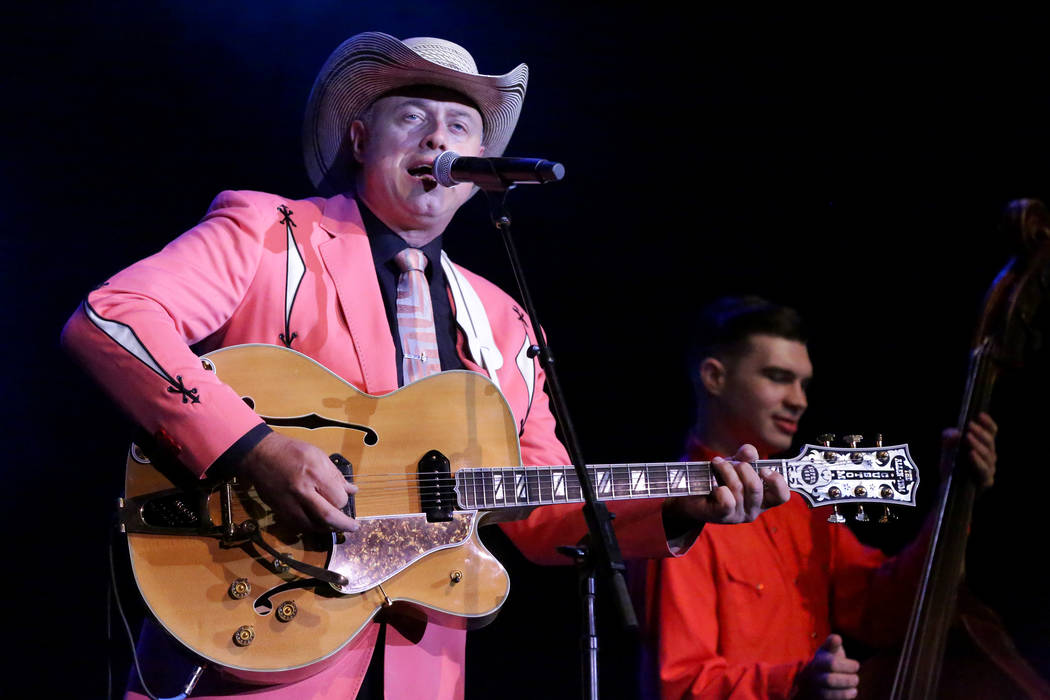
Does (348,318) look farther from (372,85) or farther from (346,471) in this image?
(372,85)

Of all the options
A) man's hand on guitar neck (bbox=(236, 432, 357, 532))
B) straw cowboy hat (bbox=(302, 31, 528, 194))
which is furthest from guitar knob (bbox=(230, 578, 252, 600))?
straw cowboy hat (bbox=(302, 31, 528, 194))

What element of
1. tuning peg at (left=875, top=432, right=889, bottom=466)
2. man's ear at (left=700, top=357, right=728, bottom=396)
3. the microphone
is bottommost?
tuning peg at (left=875, top=432, right=889, bottom=466)

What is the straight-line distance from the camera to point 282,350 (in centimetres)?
→ 251

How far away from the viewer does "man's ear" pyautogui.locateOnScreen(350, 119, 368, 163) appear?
3.16 m

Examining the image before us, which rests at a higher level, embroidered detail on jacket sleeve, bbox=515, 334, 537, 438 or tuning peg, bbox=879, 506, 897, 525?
embroidered detail on jacket sleeve, bbox=515, 334, 537, 438

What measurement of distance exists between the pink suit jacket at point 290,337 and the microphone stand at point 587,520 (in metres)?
0.57

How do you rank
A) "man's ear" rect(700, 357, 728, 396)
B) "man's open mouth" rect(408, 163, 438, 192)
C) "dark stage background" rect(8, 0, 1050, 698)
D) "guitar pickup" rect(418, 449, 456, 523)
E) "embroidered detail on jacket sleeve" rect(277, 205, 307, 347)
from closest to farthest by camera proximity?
→ "guitar pickup" rect(418, 449, 456, 523), "embroidered detail on jacket sleeve" rect(277, 205, 307, 347), "man's open mouth" rect(408, 163, 438, 192), "dark stage background" rect(8, 0, 1050, 698), "man's ear" rect(700, 357, 728, 396)

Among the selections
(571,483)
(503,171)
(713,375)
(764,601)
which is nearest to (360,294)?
(503,171)

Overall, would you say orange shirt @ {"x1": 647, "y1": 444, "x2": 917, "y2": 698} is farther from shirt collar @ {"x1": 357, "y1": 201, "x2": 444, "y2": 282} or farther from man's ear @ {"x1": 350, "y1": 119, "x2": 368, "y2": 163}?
man's ear @ {"x1": 350, "y1": 119, "x2": 368, "y2": 163}

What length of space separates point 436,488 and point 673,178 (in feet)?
8.24

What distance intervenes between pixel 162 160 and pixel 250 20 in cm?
67

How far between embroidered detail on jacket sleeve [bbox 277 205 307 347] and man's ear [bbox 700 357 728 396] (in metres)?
1.96

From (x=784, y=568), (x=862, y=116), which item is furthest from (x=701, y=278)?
(x=784, y=568)

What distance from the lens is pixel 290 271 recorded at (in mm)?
2730
